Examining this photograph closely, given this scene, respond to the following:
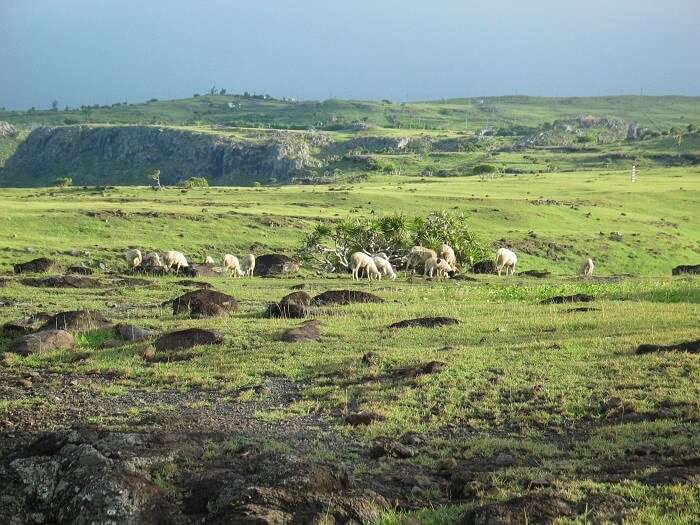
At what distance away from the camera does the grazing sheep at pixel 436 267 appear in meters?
43.0

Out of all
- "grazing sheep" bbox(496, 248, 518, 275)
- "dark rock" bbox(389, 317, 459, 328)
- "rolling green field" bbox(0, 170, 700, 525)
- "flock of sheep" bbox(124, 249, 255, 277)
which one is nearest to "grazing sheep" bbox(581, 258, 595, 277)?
"grazing sheep" bbox(496, 248, 518, 275)

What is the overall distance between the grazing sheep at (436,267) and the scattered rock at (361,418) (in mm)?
29140

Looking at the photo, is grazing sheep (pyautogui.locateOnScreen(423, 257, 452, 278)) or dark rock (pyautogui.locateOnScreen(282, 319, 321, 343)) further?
grazing sheep (pyautogui.locateOnScreen(423, 257, 452, 278))

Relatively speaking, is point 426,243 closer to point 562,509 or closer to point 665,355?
point 665,355

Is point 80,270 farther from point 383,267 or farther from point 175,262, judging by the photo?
point 383,267

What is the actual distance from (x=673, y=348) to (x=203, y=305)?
13.5m

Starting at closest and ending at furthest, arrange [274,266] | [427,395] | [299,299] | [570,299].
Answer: [427,395], [299,299], [570,299], [274,266]

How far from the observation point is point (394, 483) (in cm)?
1034

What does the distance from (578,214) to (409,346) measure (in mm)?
65037

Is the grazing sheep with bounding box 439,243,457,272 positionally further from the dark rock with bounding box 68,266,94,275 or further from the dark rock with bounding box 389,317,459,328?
the dark rock with bounding box 389,317,459,328

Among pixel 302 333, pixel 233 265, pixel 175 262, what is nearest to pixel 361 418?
pixel 302 333

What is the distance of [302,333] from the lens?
21.0m

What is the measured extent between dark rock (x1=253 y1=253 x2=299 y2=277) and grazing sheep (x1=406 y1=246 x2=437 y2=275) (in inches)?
260

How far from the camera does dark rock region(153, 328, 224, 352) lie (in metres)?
19.6
